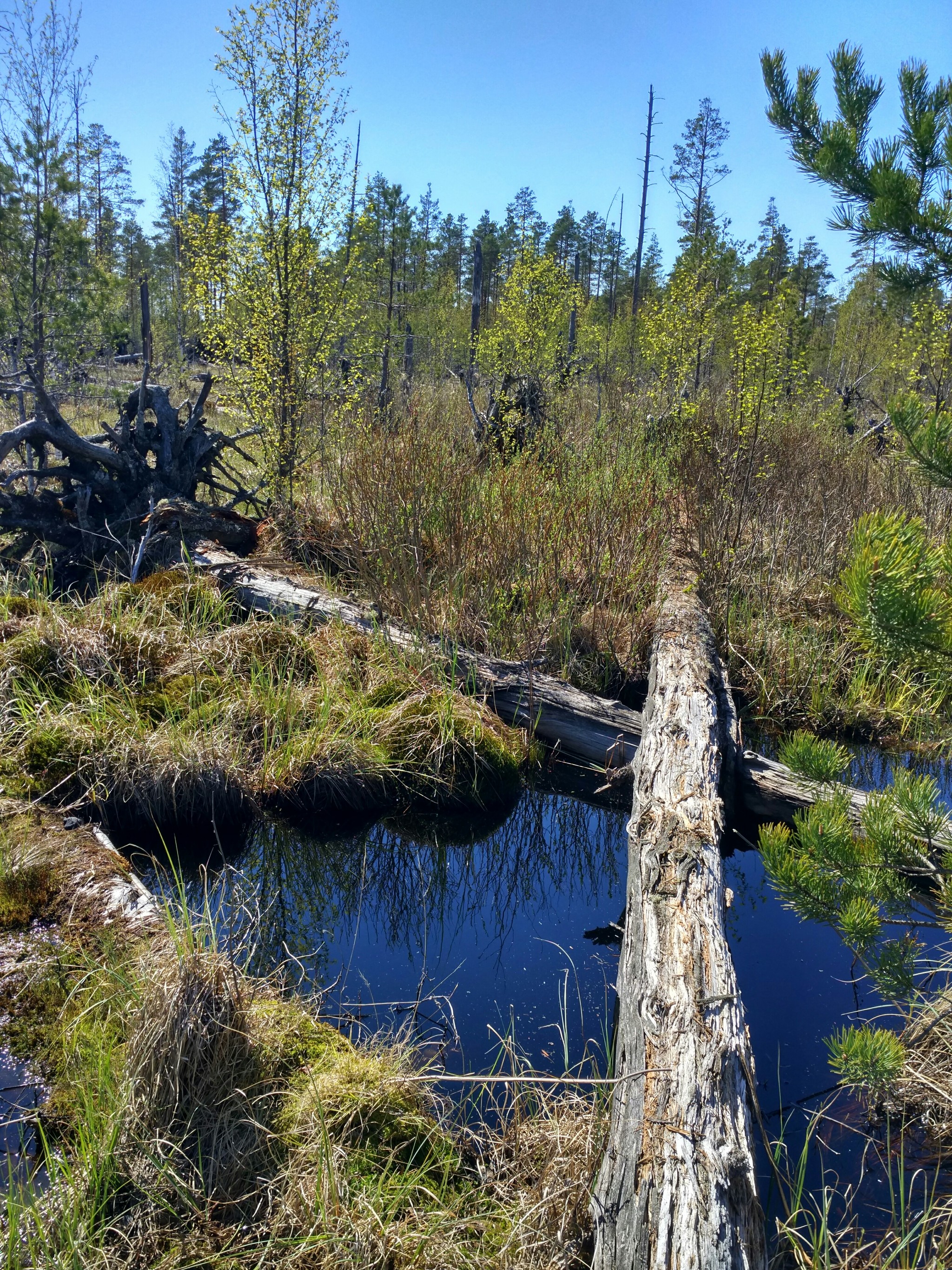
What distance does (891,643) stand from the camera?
6.43 feet

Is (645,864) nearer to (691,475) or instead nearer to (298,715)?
(298,715)

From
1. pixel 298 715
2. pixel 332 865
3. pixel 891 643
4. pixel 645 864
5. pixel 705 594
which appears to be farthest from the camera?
pixel 705 594

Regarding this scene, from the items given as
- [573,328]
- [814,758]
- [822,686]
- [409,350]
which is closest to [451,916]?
[814,758]

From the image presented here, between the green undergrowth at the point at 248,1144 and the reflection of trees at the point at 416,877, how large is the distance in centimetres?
78

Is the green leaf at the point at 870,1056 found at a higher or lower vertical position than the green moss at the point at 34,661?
lower

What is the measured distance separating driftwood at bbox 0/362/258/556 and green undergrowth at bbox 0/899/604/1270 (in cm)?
435

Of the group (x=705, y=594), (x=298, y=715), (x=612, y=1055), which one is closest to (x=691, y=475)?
(x=705, y=594)

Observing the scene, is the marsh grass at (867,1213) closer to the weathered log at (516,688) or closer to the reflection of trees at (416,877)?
the reflection of trees at (416,877)

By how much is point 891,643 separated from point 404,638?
12.1ft

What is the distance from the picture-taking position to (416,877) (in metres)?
4.01

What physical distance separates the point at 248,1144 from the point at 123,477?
590 centimetres

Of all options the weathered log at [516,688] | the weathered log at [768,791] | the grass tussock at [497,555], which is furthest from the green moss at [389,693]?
the weathered log at [768,791]

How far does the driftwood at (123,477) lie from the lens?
6211 millimetres

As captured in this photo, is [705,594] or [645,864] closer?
[645,864]
